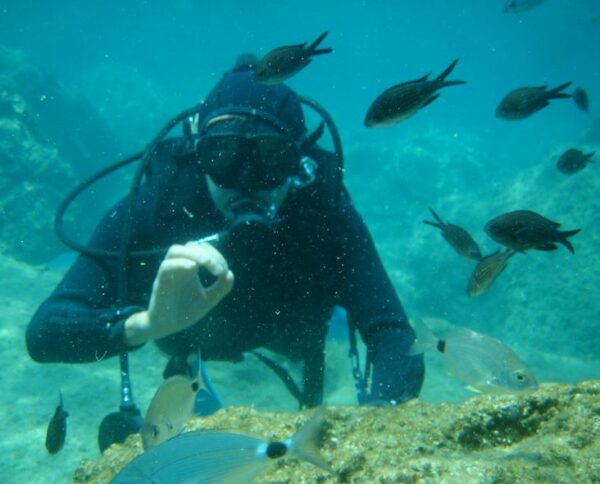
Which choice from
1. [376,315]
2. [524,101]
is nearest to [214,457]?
[376,315]

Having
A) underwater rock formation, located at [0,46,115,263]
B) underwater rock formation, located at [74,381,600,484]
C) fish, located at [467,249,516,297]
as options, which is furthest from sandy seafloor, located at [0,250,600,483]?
fish, located at [467,249,516,297]

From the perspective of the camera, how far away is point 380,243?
1758 centimetres

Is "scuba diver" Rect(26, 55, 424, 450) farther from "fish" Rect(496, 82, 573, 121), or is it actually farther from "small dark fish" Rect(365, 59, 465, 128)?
"fish" Rect(496, 82, 573, 121)

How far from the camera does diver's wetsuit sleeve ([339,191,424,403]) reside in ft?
9.27

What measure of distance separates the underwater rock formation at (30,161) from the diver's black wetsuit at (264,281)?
1206 centimetres

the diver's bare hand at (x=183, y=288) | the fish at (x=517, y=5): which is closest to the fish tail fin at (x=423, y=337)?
the diver's bare hand at (x=183, y=288)

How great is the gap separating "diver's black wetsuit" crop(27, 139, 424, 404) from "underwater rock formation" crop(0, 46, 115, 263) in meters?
12.1

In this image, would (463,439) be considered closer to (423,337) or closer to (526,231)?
(423,337)

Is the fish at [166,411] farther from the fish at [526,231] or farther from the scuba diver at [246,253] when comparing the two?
the fish at [526,231]

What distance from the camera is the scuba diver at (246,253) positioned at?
9.71 ft

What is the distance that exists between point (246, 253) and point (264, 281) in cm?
41

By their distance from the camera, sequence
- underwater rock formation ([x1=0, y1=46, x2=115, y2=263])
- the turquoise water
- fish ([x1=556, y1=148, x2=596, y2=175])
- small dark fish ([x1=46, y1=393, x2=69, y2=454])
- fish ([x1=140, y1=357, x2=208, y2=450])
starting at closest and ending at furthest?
fish ([x1=140, y1=357, x2=208, y2=450])
small dark fish ([x1=46, y1=393, x2=69, y2=454])
fish ([x1=556, y1=148, x2=596, y2=175])
the turquoise water
underwater rock formation ([x1=0, y1=46, x2=115, y2=263])

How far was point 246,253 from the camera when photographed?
A: 3291 millimetres

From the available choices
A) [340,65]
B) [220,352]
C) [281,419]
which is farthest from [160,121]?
[340,65]
